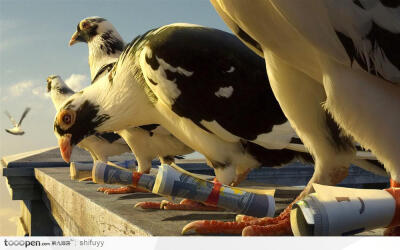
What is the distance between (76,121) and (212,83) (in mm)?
1427

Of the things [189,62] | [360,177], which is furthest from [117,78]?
[360,177]

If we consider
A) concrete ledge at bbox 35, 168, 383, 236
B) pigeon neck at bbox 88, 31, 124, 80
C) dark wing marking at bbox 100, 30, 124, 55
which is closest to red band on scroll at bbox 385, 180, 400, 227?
concrete ledge at bbox 35, 168, 383, 236

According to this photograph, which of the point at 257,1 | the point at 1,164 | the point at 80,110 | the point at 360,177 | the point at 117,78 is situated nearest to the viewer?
the point at 257,1

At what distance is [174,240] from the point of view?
5.64 ft

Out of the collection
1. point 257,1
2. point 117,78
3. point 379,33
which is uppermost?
point 257,1

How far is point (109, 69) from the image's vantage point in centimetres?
432

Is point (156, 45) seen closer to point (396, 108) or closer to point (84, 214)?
point (84, 214)

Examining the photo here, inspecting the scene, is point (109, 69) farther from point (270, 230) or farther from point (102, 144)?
point (270, 230)

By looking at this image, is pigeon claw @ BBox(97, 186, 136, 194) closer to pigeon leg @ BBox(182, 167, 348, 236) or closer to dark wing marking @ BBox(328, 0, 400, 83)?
pigeon leg @ BBox(182, 167, 348, 236)

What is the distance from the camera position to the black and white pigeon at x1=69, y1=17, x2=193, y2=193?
13.2ft

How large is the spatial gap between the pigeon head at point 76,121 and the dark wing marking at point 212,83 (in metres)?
0.86

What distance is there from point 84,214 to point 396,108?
81.6 inches

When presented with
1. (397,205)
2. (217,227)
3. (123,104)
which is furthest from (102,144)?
(397,205)

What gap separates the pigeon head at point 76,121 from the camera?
3.65 metres
